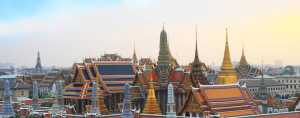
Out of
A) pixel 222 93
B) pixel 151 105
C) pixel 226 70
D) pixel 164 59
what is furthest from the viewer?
pixel 226 70

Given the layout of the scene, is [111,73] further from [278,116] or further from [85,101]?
[278,116]

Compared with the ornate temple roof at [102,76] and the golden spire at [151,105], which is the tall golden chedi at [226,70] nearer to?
the ornate temple roof at [102,76]

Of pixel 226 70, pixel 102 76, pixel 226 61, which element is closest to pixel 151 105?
pixel 102 76

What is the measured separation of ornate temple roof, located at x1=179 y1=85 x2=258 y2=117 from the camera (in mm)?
30359

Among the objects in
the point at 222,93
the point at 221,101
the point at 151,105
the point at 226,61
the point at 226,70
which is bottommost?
the point at 151,105

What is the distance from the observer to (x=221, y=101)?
31.0 meters

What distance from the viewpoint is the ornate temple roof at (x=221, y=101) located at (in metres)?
30.4

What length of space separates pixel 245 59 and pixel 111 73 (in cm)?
3896

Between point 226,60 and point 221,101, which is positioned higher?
point 226,60

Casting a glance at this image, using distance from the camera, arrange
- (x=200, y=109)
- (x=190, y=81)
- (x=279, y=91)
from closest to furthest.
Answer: (x=200, y=109), (x=190, y=81), (x=279, y=91)

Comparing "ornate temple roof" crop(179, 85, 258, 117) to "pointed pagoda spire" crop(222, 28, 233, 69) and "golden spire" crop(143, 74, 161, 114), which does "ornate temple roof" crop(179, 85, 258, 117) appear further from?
"pointed pagoda spire" crop(222, 28, 233, 69)

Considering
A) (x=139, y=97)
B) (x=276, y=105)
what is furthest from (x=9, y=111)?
(x=276, y=105)

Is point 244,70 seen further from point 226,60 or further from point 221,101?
point 221,101

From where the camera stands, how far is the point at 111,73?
128 feet
